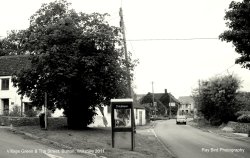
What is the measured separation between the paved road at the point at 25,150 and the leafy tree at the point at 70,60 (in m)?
6.08

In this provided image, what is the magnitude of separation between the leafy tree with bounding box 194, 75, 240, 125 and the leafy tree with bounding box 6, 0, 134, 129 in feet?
75.6

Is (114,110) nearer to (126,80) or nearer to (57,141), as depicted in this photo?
(57,141)

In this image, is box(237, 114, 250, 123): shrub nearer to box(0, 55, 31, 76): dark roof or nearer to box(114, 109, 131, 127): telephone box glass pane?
box(114, 109, 131, 127): telephone box glass pane

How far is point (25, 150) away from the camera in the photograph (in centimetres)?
1501

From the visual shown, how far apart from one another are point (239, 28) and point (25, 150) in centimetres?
1264

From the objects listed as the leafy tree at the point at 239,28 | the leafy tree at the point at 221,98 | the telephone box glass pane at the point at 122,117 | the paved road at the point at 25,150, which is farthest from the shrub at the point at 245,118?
the paved road at the point at 25,150

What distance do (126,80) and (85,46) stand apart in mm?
4068

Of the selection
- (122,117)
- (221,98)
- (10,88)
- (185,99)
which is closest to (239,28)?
(122,117)

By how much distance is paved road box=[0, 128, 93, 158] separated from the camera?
13.9m

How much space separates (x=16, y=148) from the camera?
606 inches

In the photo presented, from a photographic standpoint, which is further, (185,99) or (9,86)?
(185,99)

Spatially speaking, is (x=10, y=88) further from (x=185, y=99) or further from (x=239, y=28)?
(x=185, y=99)

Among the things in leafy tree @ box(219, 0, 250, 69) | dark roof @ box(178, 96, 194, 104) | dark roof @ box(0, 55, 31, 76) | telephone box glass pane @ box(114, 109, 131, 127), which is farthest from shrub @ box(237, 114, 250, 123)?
dark roof @ box(178, 96, 194, 104)

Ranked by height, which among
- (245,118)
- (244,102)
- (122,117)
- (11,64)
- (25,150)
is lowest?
(25,150)
